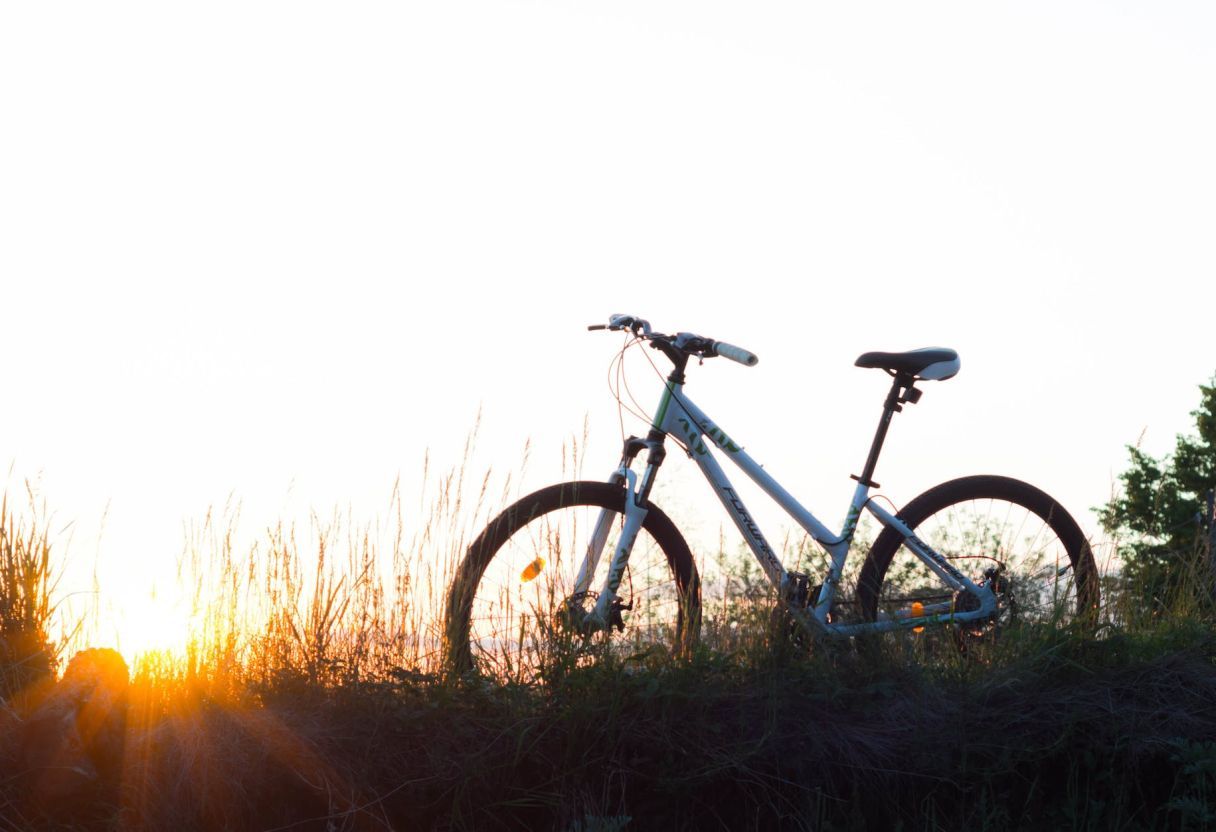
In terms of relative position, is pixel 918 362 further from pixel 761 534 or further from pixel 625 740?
pixel 625 740

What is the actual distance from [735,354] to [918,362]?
816 mm

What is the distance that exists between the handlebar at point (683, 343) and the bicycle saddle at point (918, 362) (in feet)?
2.02

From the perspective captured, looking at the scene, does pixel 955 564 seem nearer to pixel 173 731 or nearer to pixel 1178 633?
pixel 1178 633

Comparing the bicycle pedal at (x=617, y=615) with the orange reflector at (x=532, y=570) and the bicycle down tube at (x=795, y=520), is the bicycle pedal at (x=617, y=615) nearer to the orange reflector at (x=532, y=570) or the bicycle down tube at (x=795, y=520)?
the orange reflector at (x=532, y=570)

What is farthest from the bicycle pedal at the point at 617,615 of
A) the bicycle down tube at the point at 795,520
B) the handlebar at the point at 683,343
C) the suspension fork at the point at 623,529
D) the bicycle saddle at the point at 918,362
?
the bicycle saddle at the point at 918,362

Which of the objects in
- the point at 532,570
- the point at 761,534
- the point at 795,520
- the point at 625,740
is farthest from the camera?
the point at 795,520

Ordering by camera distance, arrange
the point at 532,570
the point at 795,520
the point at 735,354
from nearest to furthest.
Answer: the point at 532,570
the point at 735,354
the point at 795,520

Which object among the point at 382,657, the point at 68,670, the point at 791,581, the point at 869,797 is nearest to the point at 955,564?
the point at 791,581

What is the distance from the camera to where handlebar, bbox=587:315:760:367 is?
4.55 meters

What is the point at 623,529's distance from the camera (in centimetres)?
457

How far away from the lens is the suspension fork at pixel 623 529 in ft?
14.6

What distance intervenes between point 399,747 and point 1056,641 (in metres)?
2.36

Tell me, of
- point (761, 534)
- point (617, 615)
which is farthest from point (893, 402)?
point (617, 615)

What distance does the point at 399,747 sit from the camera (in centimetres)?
381
